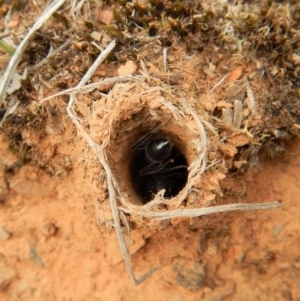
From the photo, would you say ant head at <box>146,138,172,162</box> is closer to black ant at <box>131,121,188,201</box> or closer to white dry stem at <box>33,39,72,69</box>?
black ant at <box>131,121,188,201</box>

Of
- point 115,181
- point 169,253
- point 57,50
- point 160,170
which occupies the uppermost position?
point 57,50

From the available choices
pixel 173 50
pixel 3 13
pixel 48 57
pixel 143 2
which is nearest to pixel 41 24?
pixel 48 57

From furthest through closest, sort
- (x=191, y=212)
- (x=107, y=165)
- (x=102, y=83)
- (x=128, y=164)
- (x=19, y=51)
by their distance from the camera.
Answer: (x=128, y=164), (x=19, y=51), (x=102, y=83), (x=107, y=165), (x=191, y=212)

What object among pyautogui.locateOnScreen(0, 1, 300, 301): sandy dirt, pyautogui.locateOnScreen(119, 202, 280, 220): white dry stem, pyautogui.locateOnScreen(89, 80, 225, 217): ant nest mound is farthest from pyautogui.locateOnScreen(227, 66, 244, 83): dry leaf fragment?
pyautogui.locateOnScreen(119, 202, 280, 220): white dry stem

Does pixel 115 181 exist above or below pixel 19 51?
below

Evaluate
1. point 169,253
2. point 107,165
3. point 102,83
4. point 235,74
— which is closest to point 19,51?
point 102,83

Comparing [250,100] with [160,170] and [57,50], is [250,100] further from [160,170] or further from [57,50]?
[57,50]

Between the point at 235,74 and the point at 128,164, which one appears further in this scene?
the point at 128,164

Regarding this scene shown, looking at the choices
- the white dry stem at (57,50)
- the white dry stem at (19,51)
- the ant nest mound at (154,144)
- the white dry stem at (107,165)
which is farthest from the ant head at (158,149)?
the white dry stem at (19,51)
